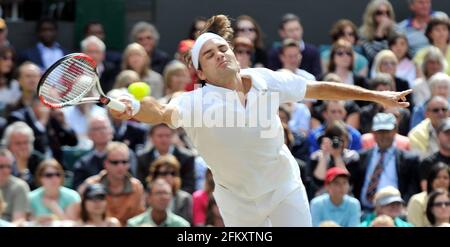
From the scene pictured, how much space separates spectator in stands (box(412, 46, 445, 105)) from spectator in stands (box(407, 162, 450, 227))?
5.01 ft

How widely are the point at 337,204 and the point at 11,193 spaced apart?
2476mm

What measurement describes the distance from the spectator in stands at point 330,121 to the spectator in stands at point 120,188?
5.09ft

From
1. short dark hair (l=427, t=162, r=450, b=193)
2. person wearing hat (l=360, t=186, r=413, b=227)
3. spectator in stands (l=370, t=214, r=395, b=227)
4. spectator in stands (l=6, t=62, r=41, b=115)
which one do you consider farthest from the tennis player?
spectator in stands (l=6, t=62, r=41, b=115)

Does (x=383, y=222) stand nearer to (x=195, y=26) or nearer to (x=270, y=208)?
(x=270, y=208)

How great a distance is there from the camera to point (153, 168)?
11.0 metres

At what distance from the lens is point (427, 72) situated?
488 inches

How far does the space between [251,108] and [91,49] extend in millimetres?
5177

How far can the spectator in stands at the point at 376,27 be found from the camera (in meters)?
13.1

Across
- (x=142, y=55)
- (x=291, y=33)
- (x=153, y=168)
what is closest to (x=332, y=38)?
(x=291, y=33)

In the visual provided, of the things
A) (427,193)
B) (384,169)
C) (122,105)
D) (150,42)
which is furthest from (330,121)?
(122,105)

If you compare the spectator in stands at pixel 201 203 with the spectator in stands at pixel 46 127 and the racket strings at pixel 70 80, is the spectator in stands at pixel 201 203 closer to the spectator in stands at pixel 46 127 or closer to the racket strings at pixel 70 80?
the spectator in stands at pixel 46 127

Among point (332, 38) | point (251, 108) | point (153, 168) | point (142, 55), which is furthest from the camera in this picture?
point (332, 38)

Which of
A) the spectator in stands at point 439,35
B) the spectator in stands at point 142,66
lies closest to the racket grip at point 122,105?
the spectator in stands at point 142,66
